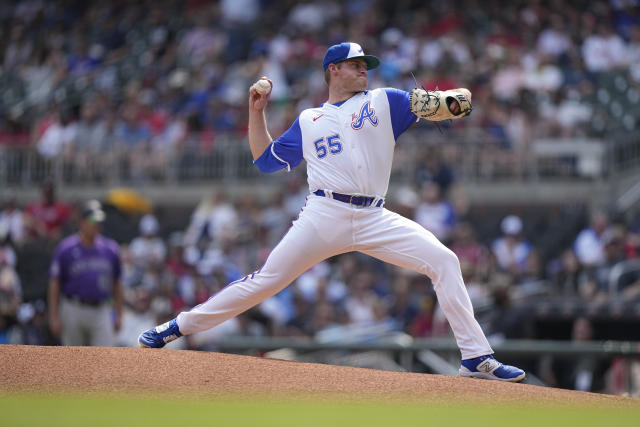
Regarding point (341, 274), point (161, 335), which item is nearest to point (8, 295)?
point (341, 274)

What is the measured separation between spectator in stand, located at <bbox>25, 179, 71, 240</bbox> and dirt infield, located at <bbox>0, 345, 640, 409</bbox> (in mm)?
9044

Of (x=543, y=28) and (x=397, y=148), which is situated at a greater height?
(x=543, y=28)

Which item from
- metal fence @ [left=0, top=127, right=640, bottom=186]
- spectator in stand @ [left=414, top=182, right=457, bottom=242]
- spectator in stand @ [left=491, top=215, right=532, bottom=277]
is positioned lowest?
spectator in stand @ [left=491, top=215, right=532, bottom=277]

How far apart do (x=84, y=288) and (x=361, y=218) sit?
473cm

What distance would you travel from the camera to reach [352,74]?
21.3 feet

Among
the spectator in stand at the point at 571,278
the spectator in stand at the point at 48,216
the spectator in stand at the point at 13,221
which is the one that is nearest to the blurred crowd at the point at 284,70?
the spectator in stand at the point at 13,221

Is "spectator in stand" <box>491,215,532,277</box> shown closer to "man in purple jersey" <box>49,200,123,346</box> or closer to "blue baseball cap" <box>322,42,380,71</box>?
Result: "man in purple jersey" <box>49,200,123,346</box>

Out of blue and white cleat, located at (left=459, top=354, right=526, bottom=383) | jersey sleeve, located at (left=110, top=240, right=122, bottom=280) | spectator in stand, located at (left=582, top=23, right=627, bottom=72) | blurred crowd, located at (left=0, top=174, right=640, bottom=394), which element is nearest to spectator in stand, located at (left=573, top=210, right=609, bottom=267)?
blurred crowd, located at (left=0, top=174, right=640, bottom=394)

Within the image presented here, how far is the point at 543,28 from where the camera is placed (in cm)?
1769

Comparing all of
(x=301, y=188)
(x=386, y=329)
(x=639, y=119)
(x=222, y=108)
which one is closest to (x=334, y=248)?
(x=386, y=329)

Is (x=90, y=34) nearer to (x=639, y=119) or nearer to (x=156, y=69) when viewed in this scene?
(x=156, y=69)

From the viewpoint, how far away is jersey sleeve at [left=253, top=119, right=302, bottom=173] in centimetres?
652

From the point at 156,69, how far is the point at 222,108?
318 cm

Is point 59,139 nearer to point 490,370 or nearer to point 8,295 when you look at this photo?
point 8,295
